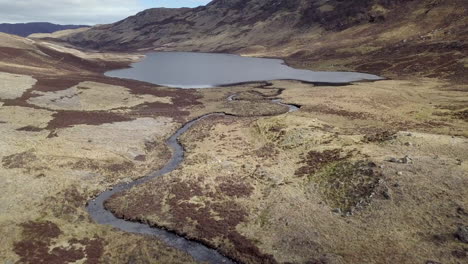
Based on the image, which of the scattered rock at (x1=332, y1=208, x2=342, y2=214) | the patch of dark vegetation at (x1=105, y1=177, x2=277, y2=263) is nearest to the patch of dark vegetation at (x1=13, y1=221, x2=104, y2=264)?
the patch of dark vegetation at (x1=105, y1=177, x2=277, y2=263)

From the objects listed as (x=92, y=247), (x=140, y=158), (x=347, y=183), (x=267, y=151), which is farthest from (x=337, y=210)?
(x=140, y=158)

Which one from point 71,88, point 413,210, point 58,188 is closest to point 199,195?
point 58,188

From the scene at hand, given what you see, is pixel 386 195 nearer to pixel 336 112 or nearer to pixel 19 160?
pixel 336 112

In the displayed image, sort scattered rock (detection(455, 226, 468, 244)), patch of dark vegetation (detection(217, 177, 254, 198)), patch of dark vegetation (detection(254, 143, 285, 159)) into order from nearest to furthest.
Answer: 1. scattered rock (detection(455, 226, 468, 244))
2. patch of dark vegetation (detection(217, 177, 254, 198))
3. patch of dark vegetation (detection(254, 143, 285, 159))

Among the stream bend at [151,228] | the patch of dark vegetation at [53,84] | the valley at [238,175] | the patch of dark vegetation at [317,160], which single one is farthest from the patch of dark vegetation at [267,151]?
the patch of dark vegetation at [53,84]

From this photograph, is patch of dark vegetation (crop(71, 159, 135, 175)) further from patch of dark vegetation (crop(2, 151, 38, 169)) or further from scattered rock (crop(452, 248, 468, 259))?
scattered rock (crop(452, 248, 468, 259))

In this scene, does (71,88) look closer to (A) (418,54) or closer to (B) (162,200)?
(B) (162,200)
